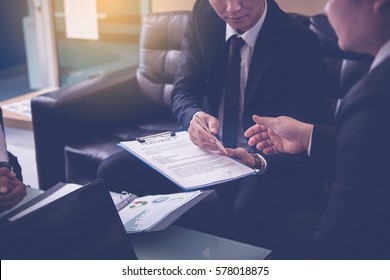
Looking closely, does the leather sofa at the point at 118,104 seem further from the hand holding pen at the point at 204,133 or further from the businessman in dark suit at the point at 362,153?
the businessman in dark suit at the point at 362,153

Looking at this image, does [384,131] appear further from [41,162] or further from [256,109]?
[41,162]

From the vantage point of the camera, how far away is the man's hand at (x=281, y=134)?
1.36m

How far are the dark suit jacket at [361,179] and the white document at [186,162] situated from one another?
532 millimetres

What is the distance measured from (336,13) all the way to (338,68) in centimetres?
119

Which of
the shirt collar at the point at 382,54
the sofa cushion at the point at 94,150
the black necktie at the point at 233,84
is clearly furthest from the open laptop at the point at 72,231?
the sofa cushion at the point at 94,150

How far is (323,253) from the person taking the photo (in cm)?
82

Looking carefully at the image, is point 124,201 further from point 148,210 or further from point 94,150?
point 94,150

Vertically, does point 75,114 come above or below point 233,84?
below

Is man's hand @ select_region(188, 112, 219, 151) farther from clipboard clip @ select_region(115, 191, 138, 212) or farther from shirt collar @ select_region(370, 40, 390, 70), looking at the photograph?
shirt collar @ select_region(370, 40, 390, 70)

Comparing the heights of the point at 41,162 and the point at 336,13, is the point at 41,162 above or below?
below

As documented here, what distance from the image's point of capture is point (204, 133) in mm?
1518

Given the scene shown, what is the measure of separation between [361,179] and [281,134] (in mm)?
653

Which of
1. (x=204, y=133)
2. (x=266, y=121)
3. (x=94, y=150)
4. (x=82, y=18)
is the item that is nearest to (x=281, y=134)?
(x=266, y=121)

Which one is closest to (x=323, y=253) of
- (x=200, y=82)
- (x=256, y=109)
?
(x=256, y=109)
